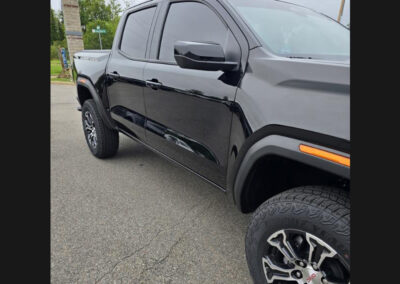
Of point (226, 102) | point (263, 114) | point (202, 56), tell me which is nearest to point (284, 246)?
point (263, 114)

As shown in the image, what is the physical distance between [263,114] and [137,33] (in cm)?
195

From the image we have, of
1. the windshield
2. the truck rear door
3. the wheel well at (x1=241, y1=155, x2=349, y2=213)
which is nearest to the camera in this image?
the wheel well at (x1=241, y1=155, x2=349, y2=213)

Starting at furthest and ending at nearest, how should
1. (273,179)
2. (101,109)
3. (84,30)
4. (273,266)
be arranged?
(84,30) → (101,109) → (273,179) → (273,266)

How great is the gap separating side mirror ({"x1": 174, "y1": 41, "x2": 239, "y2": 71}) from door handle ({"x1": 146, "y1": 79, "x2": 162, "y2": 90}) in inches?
27.8

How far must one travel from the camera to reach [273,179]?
1.72m

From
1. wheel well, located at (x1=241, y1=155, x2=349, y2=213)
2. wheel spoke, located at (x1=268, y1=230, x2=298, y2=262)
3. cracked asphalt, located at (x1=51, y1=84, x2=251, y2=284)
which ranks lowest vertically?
cracked asphalt, located at (x1=51, y1=84, x2=251, y2=284)

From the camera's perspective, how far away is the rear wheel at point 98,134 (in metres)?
3.50

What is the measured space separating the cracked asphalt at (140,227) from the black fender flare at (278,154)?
277 mm

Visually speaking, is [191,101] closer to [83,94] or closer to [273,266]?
[273,266]

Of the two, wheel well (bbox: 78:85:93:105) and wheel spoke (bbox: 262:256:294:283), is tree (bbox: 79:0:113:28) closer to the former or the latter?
wheel well (bbox: 78:85:93:105)

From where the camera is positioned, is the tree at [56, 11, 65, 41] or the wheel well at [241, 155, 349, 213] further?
the tree at [56, 11, 65, 41]

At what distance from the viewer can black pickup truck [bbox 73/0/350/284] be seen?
1251mm

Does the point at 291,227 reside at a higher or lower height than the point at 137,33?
lower

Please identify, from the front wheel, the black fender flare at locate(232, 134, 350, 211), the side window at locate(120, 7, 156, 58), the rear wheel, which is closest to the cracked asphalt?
the rear wheel
